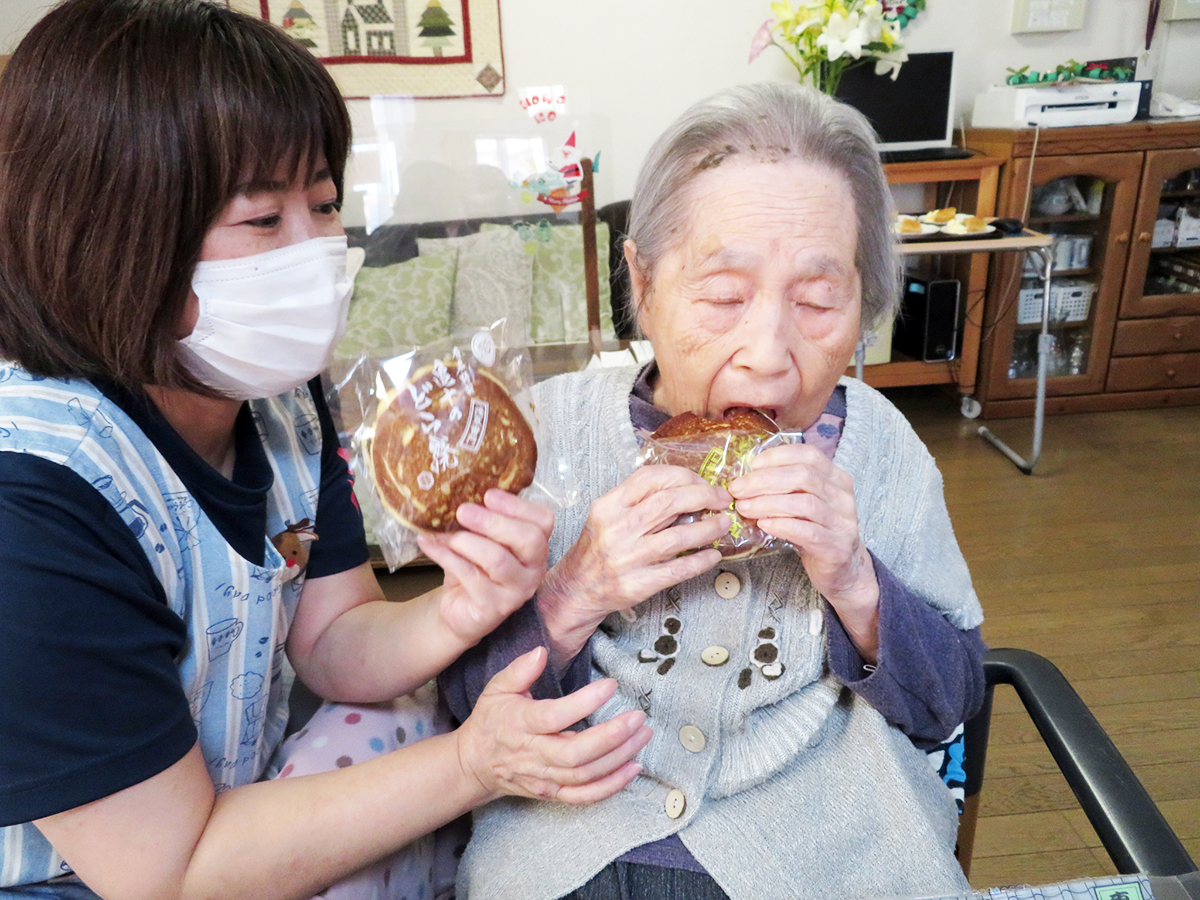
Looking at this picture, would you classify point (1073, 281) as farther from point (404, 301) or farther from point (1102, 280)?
point (404, 301)

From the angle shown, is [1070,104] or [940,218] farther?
[1070,104]

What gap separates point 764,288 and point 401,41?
13.8 feet

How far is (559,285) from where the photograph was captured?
377 centimetres

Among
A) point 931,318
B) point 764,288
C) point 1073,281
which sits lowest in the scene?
point 931,318

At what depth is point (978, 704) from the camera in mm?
1124

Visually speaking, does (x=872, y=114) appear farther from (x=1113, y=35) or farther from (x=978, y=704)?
(x=978, y=704)

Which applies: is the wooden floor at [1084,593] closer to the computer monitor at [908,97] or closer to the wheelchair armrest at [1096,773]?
the wheelchair armrest at [1096,773]

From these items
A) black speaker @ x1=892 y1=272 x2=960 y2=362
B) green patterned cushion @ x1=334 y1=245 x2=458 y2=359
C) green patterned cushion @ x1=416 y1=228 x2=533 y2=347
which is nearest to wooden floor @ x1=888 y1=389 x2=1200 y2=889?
black speaker @ x1=892 y1=272 x2=960 y2=362

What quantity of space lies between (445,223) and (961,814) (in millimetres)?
3724

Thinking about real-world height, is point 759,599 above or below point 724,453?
below

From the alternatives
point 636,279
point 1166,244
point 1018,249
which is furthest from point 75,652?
point 1166,244

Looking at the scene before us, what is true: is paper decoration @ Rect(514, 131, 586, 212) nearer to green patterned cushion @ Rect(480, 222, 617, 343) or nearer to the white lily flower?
green patterned cushion @ Rect(480, 222, 617, 343)

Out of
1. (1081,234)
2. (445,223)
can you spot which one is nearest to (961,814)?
(445,223)

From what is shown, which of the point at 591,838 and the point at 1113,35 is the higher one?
the point at 1113,35
